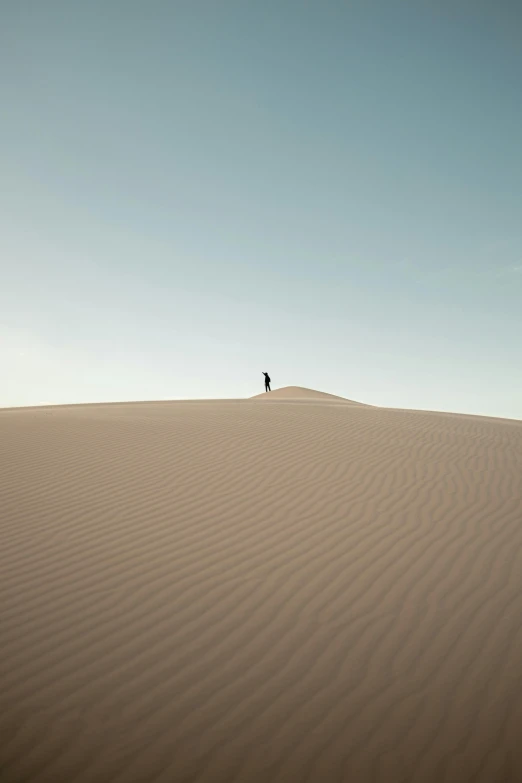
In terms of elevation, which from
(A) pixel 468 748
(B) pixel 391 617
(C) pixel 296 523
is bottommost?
(A) pixel 468 748

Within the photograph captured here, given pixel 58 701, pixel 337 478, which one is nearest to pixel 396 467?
pixel 337 478

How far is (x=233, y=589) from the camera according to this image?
4.41m

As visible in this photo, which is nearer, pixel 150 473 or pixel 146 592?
pixel 146 592

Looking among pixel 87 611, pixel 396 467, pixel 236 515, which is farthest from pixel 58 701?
pixel 396 467

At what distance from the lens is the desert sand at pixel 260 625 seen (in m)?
2.78

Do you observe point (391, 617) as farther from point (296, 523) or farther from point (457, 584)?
point (296, 523)

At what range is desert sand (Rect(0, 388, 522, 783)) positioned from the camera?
278cm

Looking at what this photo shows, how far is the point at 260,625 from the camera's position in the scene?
3900 millimetres

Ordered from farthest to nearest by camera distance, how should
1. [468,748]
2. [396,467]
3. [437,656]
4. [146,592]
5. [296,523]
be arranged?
[396,467] → [296,523] → [146,592] → [437,656] → [468,748]

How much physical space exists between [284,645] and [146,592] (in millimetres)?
1458

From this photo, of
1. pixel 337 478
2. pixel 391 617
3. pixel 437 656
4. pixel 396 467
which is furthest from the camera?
pixel 396 467

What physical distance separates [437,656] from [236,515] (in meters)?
3.13

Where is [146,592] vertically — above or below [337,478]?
below

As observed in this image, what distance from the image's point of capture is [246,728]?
2.92 meters
